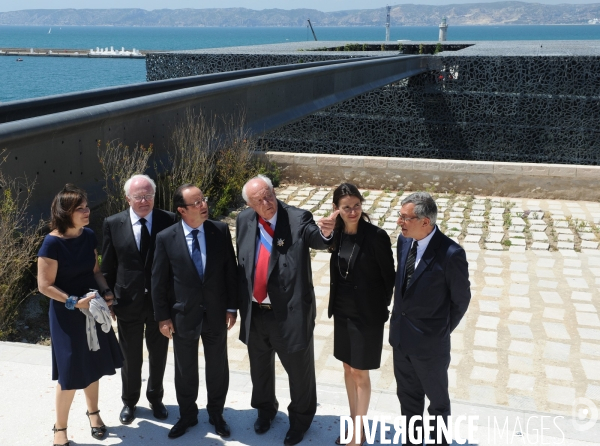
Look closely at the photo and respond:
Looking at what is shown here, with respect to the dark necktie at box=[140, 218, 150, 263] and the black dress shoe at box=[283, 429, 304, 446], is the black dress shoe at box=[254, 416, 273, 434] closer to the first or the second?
the black dress shoe at box=[283, 429, 304, 446]

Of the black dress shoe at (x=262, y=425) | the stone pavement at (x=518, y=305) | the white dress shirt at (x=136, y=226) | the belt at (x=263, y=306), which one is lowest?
the stone pavement at (x=518, y=305)

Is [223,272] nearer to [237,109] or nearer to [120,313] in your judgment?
[120,313]

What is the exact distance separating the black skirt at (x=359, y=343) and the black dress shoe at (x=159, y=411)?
1.33 metres

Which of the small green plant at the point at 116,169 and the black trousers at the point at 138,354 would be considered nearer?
the black trousers at the point at 138,354

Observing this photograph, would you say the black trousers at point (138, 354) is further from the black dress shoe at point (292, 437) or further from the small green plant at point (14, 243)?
the small green plant at point (14, 243)

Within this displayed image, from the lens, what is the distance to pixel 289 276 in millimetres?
4559

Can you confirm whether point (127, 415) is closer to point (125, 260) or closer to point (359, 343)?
point (125, 260)

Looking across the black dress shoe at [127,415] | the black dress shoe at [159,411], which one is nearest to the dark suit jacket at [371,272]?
the black dress shoe at [159,411]

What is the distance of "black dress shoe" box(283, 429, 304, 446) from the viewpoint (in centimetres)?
462

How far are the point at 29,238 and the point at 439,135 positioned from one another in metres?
16.4

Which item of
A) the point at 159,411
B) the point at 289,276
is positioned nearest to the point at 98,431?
the point at 159,411

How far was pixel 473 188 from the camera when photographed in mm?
12609

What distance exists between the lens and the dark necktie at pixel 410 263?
14.3ft

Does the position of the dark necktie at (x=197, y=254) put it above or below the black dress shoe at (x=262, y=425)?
above
